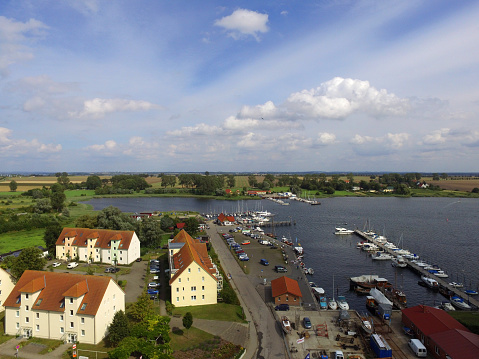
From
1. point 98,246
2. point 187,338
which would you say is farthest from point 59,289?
point 98,246

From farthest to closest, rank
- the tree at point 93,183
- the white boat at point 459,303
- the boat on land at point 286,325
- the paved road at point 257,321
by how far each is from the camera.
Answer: the tree at point 93,183
the white boat at point 459,303
the boat on land at point 286,325
the paved road at point 257,321

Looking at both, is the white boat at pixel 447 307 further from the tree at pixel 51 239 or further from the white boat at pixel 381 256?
the tree at pixel 51 239

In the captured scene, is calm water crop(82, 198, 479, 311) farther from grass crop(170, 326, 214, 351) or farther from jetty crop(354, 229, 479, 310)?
grass crop(170, 326, 214, 351)

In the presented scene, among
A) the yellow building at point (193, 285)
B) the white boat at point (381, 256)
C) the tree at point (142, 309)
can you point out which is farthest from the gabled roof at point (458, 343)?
the white boat at point (381, 256)

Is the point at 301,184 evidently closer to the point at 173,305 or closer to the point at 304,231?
the point at 304,231

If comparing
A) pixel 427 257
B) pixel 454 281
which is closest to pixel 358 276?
pixel 454 281

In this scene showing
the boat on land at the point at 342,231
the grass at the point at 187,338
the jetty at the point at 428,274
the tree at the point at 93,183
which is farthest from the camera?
the tree at the point at 93,183
